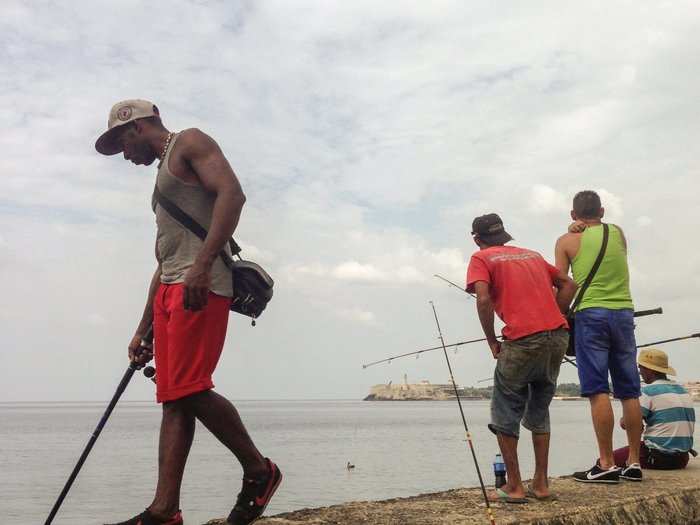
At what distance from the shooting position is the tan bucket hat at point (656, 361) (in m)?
6.98

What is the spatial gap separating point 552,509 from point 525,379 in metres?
0.80

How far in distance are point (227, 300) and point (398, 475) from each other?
34879 mm

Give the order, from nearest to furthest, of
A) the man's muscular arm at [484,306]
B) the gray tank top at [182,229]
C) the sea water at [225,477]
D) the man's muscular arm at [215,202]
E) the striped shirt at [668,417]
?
the man's muscular arm at [215,202]
the gray tank top at [182,229]
the man's muscular arm at [484,306]
the striped shirt at [668,417]
the sea water at [225,477]

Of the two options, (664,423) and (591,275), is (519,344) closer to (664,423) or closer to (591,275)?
(591,275)

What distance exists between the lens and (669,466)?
21.7 feet

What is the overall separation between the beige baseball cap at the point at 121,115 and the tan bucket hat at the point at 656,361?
514 centimetres

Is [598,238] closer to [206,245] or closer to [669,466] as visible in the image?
[669,466]

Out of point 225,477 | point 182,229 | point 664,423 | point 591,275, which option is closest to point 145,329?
point 182,229

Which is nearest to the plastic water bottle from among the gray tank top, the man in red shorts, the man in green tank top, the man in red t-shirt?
the man in red t-shirt

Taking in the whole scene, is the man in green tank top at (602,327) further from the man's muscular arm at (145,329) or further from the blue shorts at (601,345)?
the man's muscular arm at (145,329)

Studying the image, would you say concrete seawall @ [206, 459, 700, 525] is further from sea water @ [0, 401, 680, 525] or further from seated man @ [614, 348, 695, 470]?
sea water @ [0, 401, 680, 525]

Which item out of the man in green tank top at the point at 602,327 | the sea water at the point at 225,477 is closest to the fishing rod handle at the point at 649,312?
the man in green tank top at the point at 602,327

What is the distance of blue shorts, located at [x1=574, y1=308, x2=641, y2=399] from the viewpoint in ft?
18.5

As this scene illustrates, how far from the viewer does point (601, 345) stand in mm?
5645
